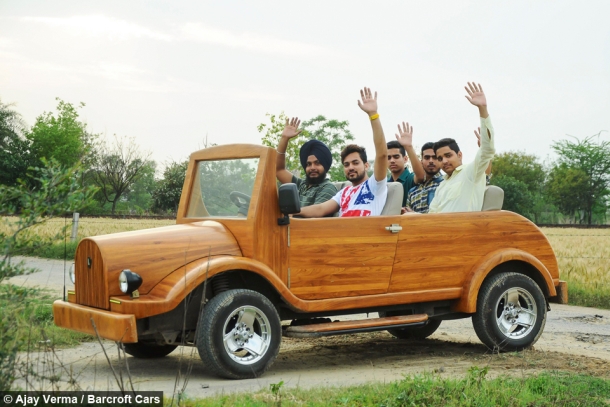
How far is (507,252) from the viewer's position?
28.5ft

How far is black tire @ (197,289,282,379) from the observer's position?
6.83m

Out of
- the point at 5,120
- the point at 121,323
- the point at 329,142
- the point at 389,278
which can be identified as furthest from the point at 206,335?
the point at 5,120

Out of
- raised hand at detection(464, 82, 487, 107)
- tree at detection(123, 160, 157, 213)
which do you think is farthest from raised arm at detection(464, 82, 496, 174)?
tree at detection(123, 160, 157, 213)

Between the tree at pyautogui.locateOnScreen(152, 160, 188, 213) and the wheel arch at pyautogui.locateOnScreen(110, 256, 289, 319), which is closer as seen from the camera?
the wheel arch at pyautogui.locateOnScreen(110, 256, 289, 319)

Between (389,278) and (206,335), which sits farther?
(389,278)

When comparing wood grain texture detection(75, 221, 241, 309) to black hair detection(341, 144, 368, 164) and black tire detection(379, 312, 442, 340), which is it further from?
black tire detection(379, 312, 442, 340)

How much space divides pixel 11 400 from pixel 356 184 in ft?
15.3

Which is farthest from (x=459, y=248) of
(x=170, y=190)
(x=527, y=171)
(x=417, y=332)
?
(x=527, y=171)

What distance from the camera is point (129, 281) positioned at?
665 centimetres

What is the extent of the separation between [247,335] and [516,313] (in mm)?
3267

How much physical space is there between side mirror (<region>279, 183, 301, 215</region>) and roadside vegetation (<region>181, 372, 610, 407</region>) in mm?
1655

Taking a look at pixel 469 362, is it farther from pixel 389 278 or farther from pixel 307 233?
pixel 307 233

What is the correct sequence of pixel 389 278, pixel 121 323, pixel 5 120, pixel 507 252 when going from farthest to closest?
pixel 5 120, pixel 507 252, pixel 389 278, pixel 121 323

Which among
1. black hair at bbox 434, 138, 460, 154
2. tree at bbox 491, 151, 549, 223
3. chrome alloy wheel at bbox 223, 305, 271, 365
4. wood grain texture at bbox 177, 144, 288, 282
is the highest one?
tree at bbox 491, 151, 549, 223
